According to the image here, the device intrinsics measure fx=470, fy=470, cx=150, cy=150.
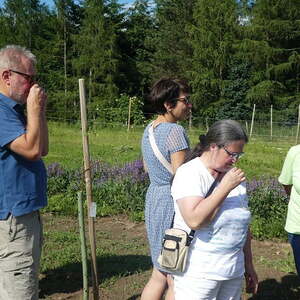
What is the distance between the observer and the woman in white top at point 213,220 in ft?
7.32

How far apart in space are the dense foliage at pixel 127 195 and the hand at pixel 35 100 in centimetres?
297

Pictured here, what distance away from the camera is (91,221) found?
132 inches

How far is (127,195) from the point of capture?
6.69 m

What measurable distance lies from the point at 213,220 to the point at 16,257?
1.08 meters

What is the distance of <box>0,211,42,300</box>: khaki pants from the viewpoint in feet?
8.21

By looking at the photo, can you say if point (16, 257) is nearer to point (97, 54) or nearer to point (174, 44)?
point (97, 54)

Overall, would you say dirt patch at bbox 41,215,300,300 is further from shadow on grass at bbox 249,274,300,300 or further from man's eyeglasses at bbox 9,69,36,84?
man's eyeglasses at bbox 9,69,36,84

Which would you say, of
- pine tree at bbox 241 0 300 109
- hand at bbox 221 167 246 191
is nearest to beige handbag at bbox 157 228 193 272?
hand at bbox 221 167 246 191

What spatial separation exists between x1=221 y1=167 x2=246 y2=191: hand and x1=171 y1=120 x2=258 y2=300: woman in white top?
2 cm

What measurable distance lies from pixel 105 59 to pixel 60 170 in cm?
2871

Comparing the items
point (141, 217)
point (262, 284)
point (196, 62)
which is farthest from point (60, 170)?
point (196, 62)

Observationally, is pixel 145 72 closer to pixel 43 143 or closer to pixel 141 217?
pixel 141 217

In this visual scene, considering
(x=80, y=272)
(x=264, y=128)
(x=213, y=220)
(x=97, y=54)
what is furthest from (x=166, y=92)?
(x=97, y=54)

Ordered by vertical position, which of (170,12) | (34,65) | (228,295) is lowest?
(228,295)
